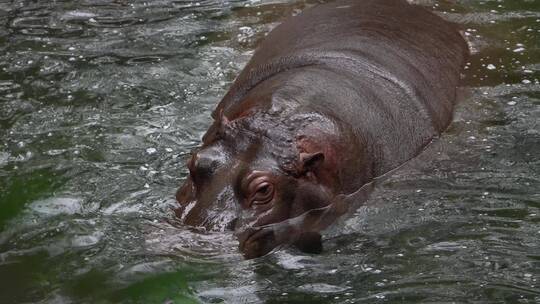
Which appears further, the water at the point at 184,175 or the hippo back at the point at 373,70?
the hippo back at the point at 373,70

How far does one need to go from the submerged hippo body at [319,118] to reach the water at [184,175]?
0.47ft

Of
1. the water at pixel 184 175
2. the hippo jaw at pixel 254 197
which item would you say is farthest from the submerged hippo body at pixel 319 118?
the water at pixel 184 175

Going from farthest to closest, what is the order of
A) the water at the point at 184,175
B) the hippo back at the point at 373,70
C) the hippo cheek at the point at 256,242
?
the hippo back at the point at 373,70 → the hippo cheek at the point at 256,242 → the water at the point at 184,175

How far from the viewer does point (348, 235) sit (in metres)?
5.82

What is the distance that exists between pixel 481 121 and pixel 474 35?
1.57m

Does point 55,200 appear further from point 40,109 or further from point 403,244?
point 403,244

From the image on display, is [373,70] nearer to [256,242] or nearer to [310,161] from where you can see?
[310,161]

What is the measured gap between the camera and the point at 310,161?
18.9 feet

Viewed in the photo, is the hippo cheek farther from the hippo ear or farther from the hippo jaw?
the hippo ear

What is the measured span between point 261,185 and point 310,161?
344 mm

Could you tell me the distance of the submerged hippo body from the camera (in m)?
5.66

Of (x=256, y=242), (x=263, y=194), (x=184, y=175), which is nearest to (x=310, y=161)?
(x=263, y=194)

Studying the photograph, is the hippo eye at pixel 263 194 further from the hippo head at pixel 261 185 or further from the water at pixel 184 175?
the water at pixel 184 175

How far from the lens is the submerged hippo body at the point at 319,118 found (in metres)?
5.66
